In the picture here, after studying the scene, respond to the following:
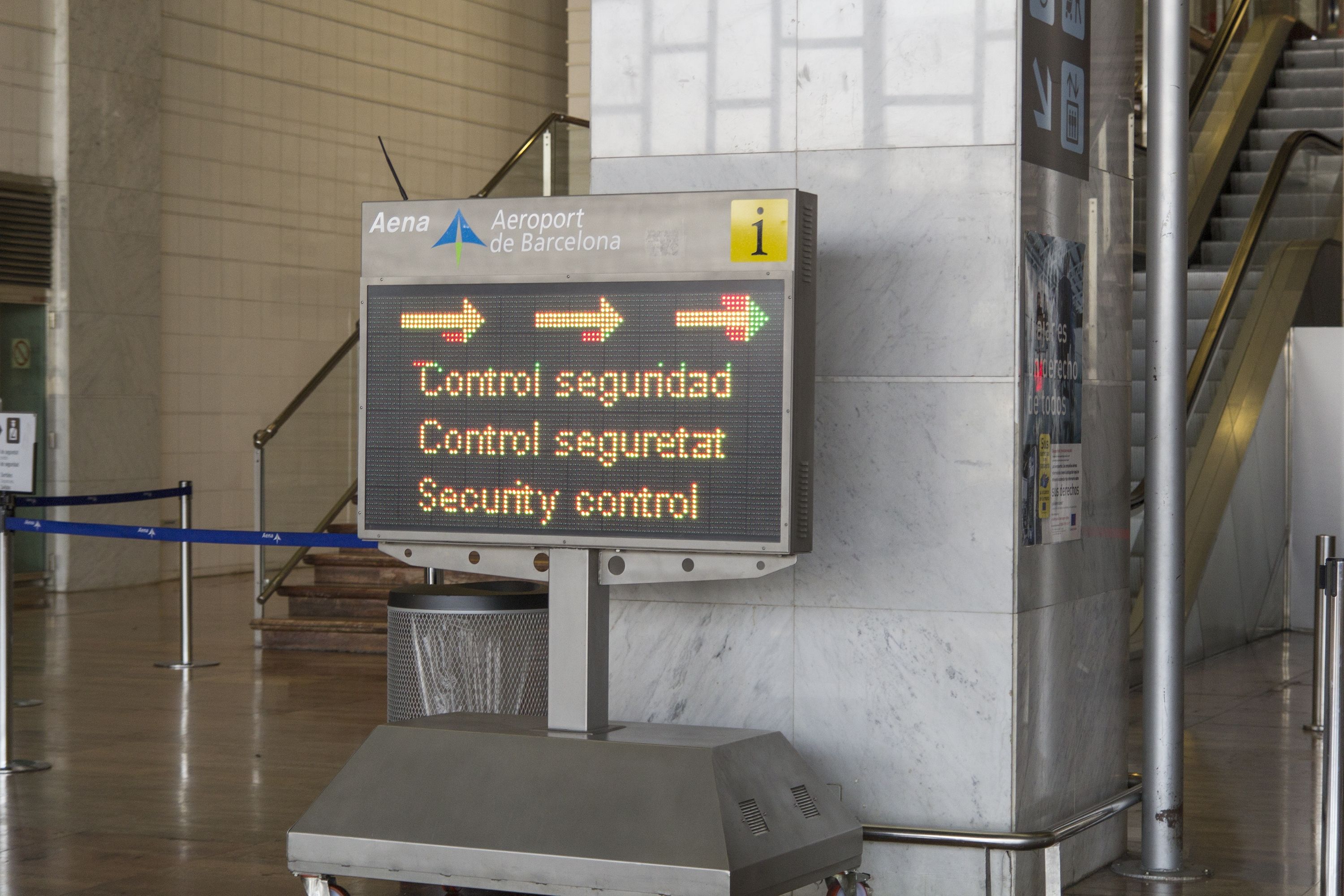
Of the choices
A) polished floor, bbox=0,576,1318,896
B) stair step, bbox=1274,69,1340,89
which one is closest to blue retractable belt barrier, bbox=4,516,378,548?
polished floor, bbox=0,576,1318,896

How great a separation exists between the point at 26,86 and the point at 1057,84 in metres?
10.2

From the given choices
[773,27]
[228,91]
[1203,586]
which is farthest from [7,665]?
[228,91]

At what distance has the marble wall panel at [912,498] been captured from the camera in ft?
14.4

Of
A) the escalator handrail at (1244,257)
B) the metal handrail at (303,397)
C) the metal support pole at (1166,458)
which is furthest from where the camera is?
the metal handrail at (303,397)

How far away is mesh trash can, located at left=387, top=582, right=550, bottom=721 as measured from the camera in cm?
534

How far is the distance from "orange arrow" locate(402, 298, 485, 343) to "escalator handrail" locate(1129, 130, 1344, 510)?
19.0 ft

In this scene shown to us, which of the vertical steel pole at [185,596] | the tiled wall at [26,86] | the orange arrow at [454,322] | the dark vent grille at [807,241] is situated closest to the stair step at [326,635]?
the vertical steel pole at [185,596]

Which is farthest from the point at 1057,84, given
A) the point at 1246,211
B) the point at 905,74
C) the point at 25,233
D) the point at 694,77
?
the point at 25,233

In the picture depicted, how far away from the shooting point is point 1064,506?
4676mm

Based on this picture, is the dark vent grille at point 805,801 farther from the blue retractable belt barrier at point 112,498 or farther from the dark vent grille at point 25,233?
the dark vent grille at point 25,233

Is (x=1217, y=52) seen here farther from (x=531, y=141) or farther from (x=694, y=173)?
(x=694, y=173)

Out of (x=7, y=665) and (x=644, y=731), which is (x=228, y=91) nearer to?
(x=7, y=665)

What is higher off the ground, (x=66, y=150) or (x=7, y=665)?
Answer: (x=66, y=150)

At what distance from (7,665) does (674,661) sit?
3096 mm
